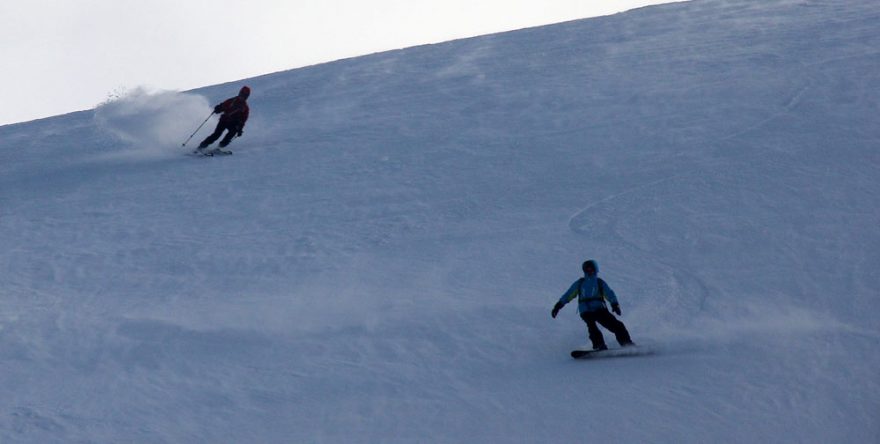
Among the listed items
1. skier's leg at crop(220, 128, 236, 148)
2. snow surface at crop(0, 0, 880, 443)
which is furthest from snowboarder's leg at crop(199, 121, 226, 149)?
snow surface at crop(0, 0, 880, 443)

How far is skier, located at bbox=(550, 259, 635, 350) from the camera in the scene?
7164 mm

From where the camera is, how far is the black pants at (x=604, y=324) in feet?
23.5

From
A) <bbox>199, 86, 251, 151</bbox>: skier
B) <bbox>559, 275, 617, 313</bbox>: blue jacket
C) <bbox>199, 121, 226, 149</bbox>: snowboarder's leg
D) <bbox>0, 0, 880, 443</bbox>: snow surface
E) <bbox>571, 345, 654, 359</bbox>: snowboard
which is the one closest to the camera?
<bbox>0, 0, 880, 443</bbox>: snow surface

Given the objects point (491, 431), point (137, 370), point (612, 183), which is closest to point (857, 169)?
point (612, 183)

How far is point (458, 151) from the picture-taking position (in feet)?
42.3

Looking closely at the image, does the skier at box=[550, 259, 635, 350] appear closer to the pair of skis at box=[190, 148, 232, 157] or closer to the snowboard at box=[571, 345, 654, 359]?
the snowboard at box=[571, 345, 654, 359]

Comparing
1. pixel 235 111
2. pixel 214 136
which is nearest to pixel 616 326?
pixel 235 111

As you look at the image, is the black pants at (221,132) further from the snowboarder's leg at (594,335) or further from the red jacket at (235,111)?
the snowboarder's leg at (594,335)

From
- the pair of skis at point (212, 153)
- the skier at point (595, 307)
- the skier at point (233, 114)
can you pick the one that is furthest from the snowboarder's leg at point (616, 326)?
the pair of skis at point (212, 153)

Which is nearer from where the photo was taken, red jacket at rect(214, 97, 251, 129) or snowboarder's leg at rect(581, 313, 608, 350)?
snowboarder's leg at rect(581, 313, 608, 350)

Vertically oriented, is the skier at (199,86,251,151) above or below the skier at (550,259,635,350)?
above

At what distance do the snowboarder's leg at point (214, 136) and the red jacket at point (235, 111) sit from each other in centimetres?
17

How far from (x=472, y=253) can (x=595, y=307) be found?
2.37 m

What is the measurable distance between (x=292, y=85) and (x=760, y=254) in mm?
10864
